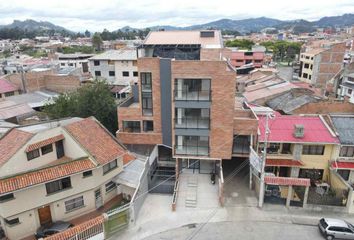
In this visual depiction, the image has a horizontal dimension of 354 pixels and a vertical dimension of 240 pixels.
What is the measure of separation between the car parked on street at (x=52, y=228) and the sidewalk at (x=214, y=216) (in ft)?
14.3

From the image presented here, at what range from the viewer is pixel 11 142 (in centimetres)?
2061

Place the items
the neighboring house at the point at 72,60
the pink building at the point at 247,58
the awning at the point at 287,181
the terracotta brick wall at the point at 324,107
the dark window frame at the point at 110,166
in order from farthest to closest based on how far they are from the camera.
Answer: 1. the neighboring house at the point at 72,60
2. the pink building at the point at 247,58
3. the terracotta brick wall at the point at 324,107
4. the dark window frame at the point at 110,166
5. the awning at the point at 287,181

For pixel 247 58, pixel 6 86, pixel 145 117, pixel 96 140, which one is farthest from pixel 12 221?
pixel 247 58

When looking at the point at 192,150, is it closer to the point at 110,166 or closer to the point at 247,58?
the point at 110,166

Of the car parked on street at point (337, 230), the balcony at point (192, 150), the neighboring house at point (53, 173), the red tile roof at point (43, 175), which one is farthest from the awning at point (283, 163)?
the red tile roof at point (43, 175)

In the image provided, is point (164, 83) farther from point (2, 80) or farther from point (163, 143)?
point (2, 80)

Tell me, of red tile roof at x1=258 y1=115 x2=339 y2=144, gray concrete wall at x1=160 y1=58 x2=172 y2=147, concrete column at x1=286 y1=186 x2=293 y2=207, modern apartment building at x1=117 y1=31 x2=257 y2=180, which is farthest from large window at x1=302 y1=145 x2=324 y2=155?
gray concrete wall at x1=160 y1=58 x2=172 y2=147

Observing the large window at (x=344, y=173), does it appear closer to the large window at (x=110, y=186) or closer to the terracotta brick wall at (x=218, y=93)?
the terracotta brick wall at (x=218, y=93)

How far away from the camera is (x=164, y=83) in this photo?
25.5 metres

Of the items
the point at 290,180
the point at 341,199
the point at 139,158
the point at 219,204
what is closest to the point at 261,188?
the point at 290,180

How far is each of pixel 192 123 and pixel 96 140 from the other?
9304mm

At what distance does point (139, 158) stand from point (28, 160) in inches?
400

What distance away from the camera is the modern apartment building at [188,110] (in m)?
24.0

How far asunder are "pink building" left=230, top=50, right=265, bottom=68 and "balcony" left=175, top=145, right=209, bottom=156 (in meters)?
64.9
